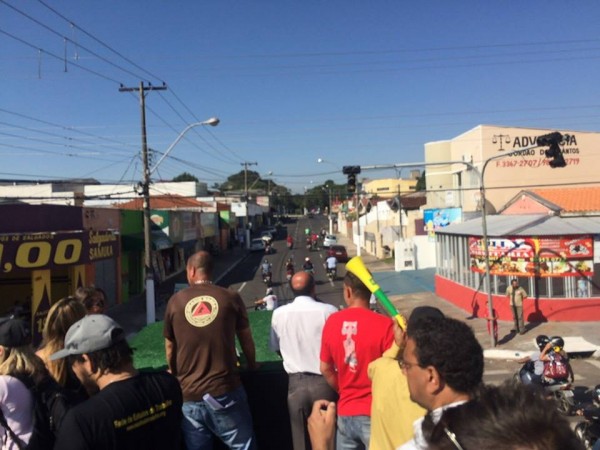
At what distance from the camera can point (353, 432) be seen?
133 inches

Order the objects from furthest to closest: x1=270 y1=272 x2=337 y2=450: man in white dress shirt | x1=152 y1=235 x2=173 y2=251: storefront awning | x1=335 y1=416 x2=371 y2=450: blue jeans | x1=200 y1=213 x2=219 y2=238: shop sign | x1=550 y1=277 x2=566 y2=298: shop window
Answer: x1=200 y1=213 x2=219 y2=238: shop sign < x1=152 y1=235 x2=173 y2=251: storefront awning < x1=550 y1=277 x2=566 y2=298: shop window < x1=270 y1=272 x2=337 y2=450: man in white dress shirt < x1=335 y1=416 x2=371 y2=450: blue jeans

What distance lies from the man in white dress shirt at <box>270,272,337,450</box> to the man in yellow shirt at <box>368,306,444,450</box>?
942 millimetres

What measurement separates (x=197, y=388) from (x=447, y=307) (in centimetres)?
1879

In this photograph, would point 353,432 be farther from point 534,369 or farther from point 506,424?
point 534,369

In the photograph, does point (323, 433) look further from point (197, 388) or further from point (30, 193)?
point (30, 193)

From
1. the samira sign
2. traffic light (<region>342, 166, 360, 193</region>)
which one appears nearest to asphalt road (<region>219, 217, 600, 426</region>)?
the samira sign

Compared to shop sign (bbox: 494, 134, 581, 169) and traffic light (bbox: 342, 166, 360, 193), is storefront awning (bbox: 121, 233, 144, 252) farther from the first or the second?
shop sign (bbox: 494, 134, 581, 169)

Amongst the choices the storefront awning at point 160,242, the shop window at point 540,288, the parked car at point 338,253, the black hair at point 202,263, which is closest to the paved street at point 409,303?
the shop window at point 540,288

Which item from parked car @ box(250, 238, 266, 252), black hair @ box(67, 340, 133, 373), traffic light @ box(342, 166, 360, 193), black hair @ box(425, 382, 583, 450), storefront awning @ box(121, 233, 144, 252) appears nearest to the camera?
black hair @ box(425, 382, 583, 450)

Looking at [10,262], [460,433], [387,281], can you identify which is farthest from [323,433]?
[387,281]

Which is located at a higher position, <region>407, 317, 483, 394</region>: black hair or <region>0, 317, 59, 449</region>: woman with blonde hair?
<region>407, 317, 483, 394</region>: black hair

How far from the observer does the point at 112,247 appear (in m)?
23.3

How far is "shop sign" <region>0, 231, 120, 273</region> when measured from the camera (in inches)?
639

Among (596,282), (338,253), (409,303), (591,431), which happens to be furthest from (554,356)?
(338,253)
